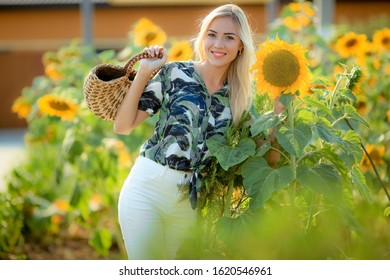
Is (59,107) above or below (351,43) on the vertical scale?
below

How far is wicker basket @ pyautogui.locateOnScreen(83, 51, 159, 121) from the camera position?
8.54ft

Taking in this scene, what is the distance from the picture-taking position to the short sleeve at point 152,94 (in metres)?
2.68

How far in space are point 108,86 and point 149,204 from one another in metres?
0.41

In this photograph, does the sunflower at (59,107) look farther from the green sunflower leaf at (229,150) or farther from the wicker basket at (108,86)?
the green sunflower leaf at (229,150)

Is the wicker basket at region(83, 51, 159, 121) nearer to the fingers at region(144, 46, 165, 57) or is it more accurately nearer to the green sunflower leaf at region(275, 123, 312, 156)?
the fingers at region(144, 46, 165, 57)

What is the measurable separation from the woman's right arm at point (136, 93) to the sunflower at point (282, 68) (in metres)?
0.38

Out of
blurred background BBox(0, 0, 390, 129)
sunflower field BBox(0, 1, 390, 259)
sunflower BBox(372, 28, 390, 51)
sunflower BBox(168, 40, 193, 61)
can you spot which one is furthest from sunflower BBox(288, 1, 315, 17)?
blurred background BBox(0, 0, 390, 129)

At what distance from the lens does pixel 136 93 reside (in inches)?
104

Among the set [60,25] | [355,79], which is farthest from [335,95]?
[60,25]

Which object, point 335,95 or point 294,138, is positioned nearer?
point 294,138

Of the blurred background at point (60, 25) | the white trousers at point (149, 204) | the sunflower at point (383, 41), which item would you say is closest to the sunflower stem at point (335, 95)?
the white trousers at point (149, 204)

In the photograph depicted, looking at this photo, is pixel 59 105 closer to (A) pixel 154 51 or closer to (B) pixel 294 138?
(A) pixel 154 51

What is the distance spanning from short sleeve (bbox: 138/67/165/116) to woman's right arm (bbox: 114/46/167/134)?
0.06 feet
